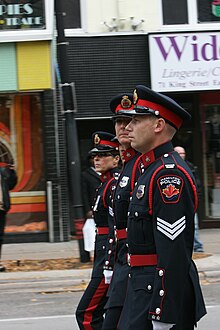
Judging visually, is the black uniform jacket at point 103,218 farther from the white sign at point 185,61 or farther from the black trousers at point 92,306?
the white sign at point 185,61

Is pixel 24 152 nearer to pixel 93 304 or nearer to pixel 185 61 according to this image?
pixel 185 61

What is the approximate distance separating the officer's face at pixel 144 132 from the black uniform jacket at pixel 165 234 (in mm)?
52

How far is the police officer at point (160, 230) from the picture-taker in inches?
142

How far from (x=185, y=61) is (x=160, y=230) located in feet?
35.9

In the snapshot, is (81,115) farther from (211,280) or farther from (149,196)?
(149,196)

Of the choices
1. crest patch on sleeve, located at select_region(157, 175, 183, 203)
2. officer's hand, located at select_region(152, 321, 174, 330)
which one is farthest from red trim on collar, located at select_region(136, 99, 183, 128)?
officer's hand, located at select_region(152, 321, 174, 330)

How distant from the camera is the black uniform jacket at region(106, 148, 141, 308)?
4.49 meters

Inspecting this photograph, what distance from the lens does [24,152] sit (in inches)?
563

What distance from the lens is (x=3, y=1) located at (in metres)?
13.9

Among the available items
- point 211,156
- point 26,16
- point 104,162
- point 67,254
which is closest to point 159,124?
point 104,162

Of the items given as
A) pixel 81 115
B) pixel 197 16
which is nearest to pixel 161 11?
pixel 197 16

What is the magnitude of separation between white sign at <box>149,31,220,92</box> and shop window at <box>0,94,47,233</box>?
2.41 m

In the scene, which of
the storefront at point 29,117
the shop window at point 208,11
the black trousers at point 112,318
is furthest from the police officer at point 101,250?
the shop window at point 208,11

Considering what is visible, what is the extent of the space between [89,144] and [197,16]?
3382 millimetres
